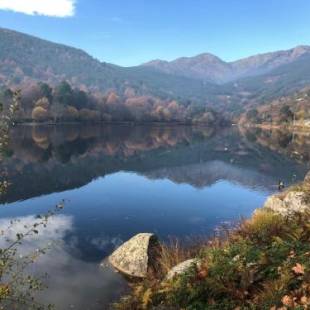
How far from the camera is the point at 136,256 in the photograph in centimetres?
2672

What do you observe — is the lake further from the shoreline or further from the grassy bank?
the grassy bank

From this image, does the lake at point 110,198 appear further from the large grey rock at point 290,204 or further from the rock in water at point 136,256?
the large grey rock at point 290,204

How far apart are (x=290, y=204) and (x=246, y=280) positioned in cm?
1407

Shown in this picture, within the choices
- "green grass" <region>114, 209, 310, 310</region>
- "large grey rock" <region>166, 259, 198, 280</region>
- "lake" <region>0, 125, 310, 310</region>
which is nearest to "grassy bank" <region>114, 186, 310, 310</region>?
"green grass" <region>114, 209, 310, 310</region>

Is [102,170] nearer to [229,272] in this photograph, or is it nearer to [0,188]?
[229,272]

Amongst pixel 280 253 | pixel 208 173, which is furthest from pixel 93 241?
pixel 208 173

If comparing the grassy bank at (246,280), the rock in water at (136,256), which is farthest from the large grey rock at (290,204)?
the rock in water at (136,256)

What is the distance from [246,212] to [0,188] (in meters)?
39.8

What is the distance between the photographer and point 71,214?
140ft

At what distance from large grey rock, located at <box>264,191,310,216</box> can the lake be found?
7308 millimetres

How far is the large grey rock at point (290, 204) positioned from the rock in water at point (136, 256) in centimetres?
875

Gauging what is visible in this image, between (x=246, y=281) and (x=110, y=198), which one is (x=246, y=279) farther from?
(x=110, y=198)

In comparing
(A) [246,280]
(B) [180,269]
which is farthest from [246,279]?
(B) [180,269]

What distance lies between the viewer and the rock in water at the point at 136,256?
26031 mm
